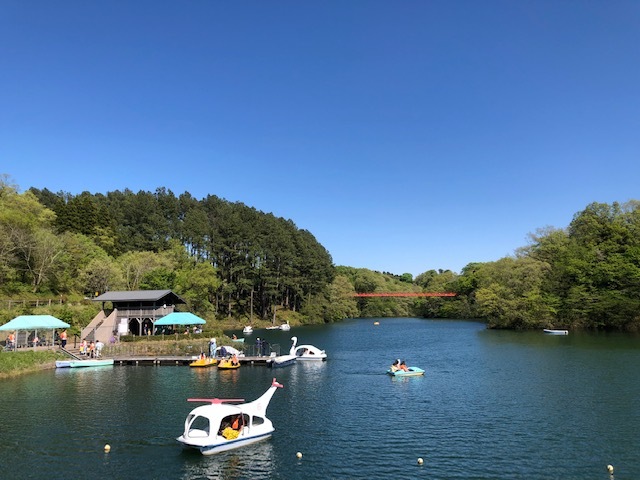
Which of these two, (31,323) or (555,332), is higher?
(31,323)

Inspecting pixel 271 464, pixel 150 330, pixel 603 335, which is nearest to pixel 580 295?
pixel 603 335

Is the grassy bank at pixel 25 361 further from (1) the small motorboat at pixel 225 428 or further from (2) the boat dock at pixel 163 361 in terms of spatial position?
(1) the small motorboat at pixel 225 428

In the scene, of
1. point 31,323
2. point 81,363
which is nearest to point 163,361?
point 81,363

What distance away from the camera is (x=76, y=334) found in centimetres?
5100

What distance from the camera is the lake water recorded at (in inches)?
705

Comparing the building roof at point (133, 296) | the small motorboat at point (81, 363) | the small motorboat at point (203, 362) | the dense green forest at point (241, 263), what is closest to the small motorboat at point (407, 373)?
the small motorboat at point (203, 362)

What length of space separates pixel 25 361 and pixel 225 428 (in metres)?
28.7

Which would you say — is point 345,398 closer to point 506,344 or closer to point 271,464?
point 271,464

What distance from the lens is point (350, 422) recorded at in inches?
952

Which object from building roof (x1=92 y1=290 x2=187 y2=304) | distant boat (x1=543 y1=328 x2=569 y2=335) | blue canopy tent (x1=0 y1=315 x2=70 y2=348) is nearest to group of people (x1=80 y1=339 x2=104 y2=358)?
blue canopy tent (x1=0 y1=315 x2=70 y2=348)

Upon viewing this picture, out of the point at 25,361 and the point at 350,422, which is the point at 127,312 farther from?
the point at 350,422

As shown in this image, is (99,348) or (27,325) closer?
(27,325)

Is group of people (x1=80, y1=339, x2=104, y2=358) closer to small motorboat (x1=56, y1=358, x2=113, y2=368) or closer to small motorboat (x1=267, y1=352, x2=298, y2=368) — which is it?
small motorboat (x1=56, y1=358, x2=113, y2=368)

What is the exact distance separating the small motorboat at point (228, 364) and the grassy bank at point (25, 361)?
15.2 m
